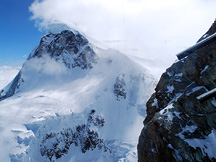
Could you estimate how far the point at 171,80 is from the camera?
36.3ft

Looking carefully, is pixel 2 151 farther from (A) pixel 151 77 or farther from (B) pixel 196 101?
(A) pixel 151 77

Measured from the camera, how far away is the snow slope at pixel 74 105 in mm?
41062

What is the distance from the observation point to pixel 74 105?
1937 inches

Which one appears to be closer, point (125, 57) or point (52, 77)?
point (52, 77)

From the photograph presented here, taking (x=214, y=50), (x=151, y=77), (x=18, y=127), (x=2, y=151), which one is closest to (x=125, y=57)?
(x=151, y=77)

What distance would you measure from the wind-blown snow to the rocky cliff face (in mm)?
37938

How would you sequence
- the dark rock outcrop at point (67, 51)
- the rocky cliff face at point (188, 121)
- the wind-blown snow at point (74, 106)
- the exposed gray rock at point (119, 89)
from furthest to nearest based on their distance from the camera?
the dark rock outcrop at point (67, 51) < the exposed gray rock at point (119, 89) < the wind-blown snow at point (74, 106) < the rocky cliff face at point (188, 121)

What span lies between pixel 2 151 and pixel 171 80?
142 ft

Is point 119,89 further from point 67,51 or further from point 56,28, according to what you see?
point 56,28

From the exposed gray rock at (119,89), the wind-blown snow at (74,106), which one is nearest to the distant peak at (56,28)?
the wind-blown snow at (74,106)

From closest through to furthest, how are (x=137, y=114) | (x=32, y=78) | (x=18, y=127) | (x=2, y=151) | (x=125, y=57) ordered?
A: (x=2, y=151) → (x=18, y=127) → (x=137, y=114) → (x=32, y=78) → (x=125, y=57)

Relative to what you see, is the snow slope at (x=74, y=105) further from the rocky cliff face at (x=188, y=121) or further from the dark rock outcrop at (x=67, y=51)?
the rocky cliff face at (x=188, y=121)

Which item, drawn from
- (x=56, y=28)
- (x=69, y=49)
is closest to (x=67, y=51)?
(x=69, y=49)

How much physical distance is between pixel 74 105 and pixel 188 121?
44.8 m
